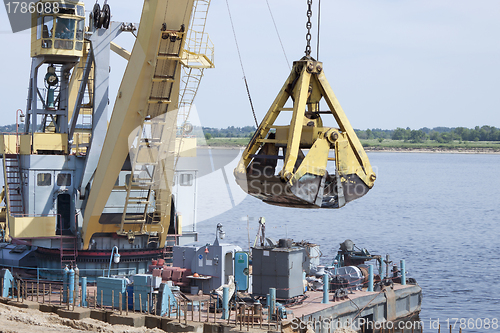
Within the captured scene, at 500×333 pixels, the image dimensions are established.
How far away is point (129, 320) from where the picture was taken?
17078 millimetres

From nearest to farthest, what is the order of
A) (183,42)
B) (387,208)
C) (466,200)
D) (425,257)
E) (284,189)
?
(284,189) → (183,42) → (425,257) → (387,208) → (466,200)

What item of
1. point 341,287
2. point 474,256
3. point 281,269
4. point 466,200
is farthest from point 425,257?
point 466,200

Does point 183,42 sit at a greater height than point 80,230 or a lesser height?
greater

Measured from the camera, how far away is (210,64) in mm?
18688

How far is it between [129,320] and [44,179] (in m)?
7.60

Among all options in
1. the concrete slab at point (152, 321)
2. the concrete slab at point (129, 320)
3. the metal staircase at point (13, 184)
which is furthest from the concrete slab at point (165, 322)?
the metal staircase at point (13, 184)

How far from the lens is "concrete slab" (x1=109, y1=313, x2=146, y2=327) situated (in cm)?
1702

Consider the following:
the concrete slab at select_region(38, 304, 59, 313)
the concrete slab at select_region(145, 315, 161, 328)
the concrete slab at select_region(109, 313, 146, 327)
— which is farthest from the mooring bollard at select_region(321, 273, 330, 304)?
the concrete slab at select_region(38, 304, 59, 313)

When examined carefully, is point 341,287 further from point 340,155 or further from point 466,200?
point 466,200

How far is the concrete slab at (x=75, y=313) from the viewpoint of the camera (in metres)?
17.8

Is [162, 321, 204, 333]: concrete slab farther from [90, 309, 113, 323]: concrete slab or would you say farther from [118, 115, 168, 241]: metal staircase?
[118, 115, 168, 241]: metal staircase

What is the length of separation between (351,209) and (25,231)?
61.6 m

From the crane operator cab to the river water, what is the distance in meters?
9.73

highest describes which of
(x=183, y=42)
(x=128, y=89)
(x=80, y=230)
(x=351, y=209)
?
(x=183, y=42)
